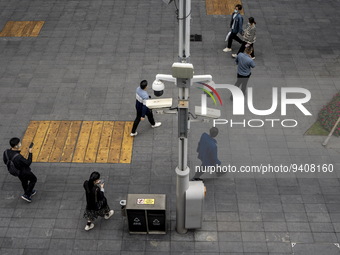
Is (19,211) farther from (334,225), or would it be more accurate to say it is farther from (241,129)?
(334,225)

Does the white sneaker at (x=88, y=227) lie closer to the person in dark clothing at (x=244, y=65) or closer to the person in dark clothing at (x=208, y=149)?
the person in dark clothing at (x=208, y=149)

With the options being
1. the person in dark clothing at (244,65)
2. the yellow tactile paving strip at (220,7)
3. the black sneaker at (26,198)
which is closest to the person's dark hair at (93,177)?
the black sneaker at (26,198)

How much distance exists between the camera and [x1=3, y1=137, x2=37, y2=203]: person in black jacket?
8500mm

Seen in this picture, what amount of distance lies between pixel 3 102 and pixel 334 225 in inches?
378

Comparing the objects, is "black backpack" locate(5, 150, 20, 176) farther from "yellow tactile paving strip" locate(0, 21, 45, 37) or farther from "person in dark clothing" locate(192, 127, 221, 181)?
"yellow tactile paving strip" locate(0, 21, 45, 37)

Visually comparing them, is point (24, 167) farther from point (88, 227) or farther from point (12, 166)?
point (88, 227)

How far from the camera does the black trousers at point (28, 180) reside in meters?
8.77

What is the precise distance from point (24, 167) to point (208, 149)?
160 inches

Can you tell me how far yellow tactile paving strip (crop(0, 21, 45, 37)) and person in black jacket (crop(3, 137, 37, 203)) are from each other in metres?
7.64

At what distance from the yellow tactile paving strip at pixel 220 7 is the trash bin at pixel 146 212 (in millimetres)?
10135

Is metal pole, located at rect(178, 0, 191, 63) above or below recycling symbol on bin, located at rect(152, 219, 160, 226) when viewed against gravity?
above

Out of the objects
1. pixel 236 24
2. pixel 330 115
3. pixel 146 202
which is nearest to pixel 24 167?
pixel 146 202

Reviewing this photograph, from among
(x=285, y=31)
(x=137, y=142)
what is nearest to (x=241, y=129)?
(x=137, y=142)

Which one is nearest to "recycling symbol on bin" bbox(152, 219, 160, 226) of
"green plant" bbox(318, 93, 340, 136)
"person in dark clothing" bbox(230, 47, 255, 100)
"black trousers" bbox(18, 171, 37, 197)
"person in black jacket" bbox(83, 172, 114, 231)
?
"person in black jacket" bbox(83, 172, 114, 231)
